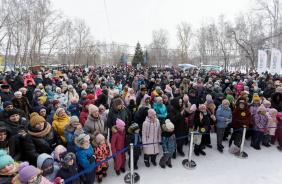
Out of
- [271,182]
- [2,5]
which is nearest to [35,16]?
[2,5]

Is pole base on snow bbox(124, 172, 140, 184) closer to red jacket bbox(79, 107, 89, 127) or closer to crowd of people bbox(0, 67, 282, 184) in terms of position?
crowd of people bbox(0, 67, 282, 184)

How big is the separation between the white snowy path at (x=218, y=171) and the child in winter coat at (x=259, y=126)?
36 cm

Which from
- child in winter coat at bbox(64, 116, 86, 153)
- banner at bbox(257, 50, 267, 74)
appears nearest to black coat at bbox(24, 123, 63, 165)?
child in winter coat at bbox(64, 116, 86, 153)

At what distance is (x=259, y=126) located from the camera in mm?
4578

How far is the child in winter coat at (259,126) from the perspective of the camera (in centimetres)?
452

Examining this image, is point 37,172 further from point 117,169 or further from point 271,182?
point 271,182

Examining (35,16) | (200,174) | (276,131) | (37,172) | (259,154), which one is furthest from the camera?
(35,16)

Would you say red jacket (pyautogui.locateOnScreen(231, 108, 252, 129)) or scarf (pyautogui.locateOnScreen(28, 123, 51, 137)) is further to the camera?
red jacket (pyautogui.locateOnScreen(231, 108, 252, 129))

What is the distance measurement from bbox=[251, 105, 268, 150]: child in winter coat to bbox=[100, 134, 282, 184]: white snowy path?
36 centimetres

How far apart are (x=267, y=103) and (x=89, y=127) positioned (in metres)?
5.30

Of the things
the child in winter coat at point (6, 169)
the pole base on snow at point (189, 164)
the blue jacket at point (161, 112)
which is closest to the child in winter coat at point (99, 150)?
the child in winter coat at point (6, 169)

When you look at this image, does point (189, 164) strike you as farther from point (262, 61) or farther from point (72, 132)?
point (262, 61)

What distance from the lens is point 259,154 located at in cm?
447

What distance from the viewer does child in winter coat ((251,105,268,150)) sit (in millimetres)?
4518
